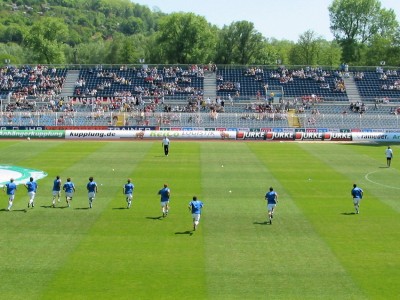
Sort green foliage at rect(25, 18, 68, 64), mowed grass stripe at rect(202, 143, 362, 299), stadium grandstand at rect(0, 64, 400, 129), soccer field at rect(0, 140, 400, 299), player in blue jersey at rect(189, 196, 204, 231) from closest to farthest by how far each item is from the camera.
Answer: mowed grass stripe at rect(202, 143, 362, 299) → soccer field at rect(0, 140, 400, 299) → player in blue jersey at rect(189, 196, 204, 231) → stadium grandstand at rect(0, 64, 400, 129) → green foliage at rect(25, 18, 68, 64)

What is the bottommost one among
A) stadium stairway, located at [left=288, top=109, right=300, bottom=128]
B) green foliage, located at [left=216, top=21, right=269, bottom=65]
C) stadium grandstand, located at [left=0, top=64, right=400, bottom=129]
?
stadium stairway, located at [left=288, top=109, right=300, bottom=128]

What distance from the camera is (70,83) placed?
282 feet

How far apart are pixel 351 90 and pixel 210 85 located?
19623 millimetres

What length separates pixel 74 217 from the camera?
27125 millimetres

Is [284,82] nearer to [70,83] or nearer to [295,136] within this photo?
[295,136]

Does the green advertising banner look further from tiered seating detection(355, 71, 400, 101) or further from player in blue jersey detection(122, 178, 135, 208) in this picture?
tiered seating detection(355, 71, 400, 101)

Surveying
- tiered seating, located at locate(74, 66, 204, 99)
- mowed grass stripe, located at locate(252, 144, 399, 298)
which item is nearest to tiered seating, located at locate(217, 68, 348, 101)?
tiered seating, located at locate(74, 66, 204, 99)

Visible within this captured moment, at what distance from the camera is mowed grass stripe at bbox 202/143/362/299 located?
1858 centimetres

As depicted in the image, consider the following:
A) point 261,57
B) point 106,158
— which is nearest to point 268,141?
point 106,158

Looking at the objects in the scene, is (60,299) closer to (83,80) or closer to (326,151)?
(326,151)

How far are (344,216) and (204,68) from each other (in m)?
63.2

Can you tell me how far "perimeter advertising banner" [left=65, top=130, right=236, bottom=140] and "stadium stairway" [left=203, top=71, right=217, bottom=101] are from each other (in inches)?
741

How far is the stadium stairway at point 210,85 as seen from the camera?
8350cm

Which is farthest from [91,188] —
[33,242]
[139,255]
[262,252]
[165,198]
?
[262,252]
